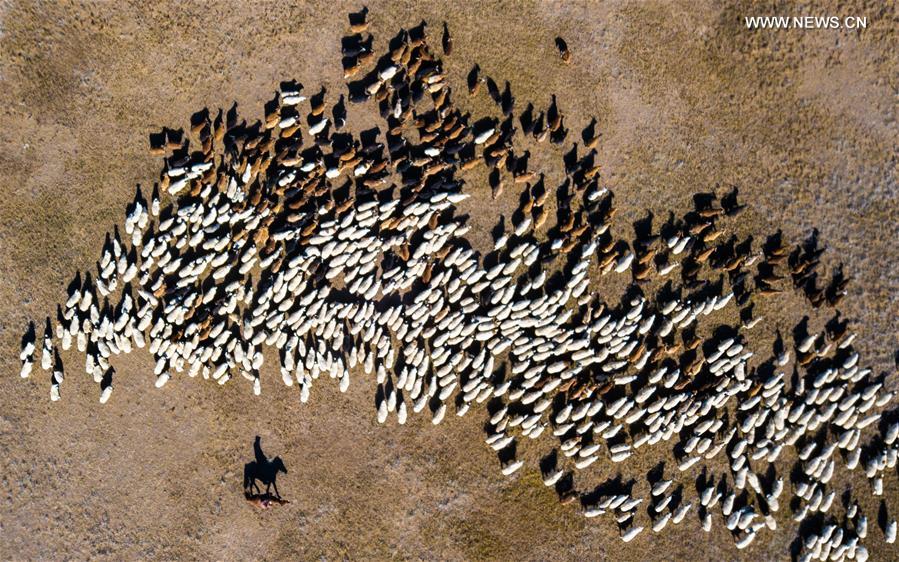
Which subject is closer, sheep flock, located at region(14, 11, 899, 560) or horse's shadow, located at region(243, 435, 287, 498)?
sheep flock, located at region(14, 11, 899, 560)

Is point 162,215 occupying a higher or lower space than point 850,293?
higher

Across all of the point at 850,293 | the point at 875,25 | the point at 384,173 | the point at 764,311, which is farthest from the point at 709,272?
the point at 384,173

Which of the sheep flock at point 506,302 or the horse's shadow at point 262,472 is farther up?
the sheep flock at point 506,302

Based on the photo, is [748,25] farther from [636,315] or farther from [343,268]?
[343,268]

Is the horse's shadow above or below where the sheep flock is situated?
below

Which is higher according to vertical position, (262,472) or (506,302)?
(506,302)

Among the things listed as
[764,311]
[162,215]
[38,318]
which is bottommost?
[764,311]

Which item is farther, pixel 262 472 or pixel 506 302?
pixel 262 472

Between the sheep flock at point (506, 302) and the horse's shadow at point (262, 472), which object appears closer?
the sheep flock at point (506, 302)
